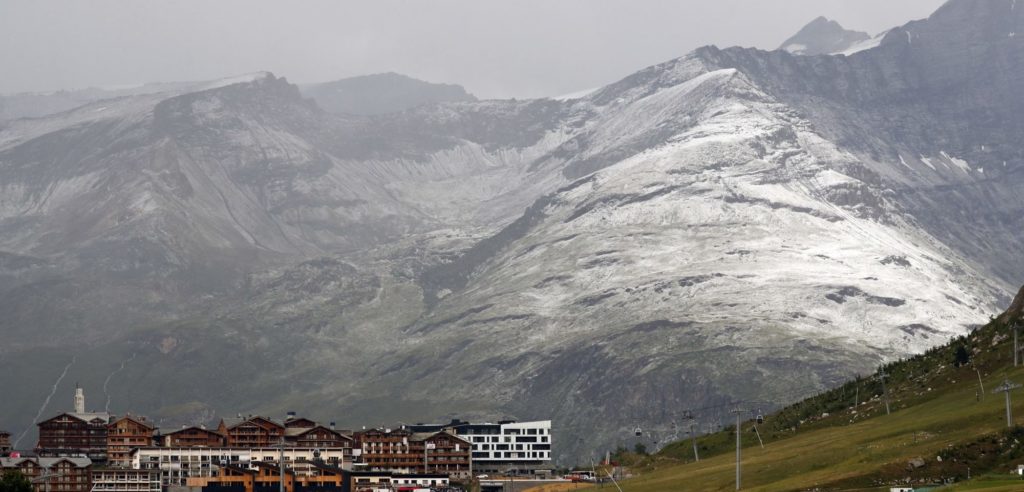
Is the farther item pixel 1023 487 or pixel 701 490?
pixel 701 490

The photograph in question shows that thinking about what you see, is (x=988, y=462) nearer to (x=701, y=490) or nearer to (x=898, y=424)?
(x=898, y=424)

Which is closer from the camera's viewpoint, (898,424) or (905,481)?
(905,481)

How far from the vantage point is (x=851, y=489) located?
160 m

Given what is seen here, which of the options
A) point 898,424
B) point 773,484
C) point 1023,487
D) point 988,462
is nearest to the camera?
point 1023,487

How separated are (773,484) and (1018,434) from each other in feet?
97.7

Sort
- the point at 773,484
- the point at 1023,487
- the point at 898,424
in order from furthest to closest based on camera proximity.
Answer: the point at 898,424 → the point at 773,484 → the point at 1023,487

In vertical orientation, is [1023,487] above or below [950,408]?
below

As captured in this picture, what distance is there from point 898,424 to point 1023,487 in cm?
6375

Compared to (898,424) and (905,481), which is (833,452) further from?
(905,481)

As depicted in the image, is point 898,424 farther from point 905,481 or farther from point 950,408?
point 905,481

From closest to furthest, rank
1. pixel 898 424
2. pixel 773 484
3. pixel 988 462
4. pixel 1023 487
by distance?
pixel 1023 487
pixel 988 462
pixel 773 484
pixel 898 424

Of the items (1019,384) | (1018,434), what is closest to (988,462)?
(1018,434)

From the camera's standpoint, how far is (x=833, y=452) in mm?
186000

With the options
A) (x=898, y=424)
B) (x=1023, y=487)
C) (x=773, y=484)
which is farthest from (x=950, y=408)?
(x=1023, y=487)
